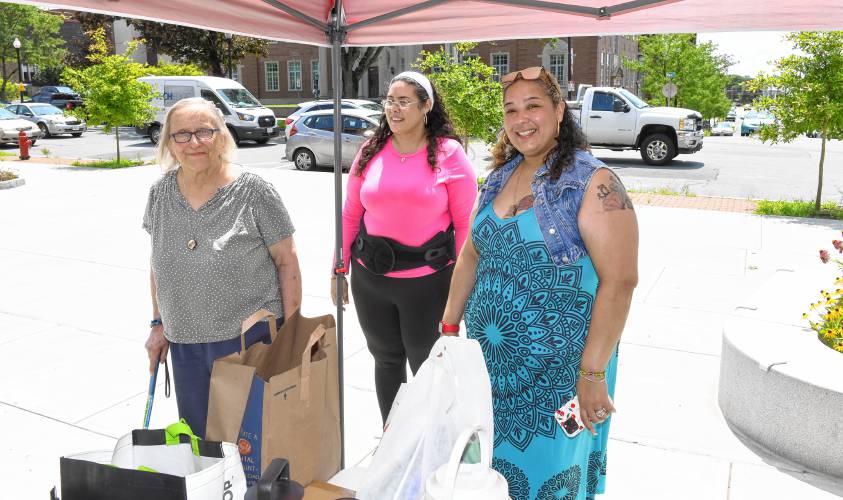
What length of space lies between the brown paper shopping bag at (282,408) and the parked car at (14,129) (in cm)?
2455

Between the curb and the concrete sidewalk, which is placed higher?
the curb

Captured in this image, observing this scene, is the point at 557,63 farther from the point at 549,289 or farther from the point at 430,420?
the point at 430,420

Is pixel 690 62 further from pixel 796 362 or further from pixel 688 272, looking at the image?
pixel 796 362

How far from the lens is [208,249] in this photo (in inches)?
105

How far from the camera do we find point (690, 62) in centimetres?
3559

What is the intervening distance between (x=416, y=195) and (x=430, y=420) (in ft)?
4.80

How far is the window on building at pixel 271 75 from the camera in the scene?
173ft

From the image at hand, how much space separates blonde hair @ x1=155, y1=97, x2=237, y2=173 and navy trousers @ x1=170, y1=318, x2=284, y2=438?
69cm

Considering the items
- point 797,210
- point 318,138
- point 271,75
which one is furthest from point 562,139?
point 271,75

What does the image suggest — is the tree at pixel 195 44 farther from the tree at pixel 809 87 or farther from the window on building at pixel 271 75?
the tree at pixel 809 87

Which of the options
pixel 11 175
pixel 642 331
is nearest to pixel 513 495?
pixel 642 331

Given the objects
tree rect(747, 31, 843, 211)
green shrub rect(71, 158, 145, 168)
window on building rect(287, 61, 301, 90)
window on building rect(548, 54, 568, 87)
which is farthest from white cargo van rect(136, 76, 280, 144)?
window on building rect(548, 54, 568, 87)

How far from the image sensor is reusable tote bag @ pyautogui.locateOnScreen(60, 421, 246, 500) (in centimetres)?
159

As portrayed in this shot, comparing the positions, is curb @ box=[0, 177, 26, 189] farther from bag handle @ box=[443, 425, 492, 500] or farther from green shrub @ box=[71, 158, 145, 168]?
bag handle @ box=[443, 425, 492, 500]
